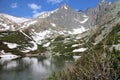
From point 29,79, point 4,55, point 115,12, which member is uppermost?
point 115,12

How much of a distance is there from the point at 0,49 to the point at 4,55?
19668 mm

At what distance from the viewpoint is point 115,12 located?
6191 inches

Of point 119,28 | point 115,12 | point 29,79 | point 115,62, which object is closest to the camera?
point 115,62

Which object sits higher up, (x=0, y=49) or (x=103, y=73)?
(x=0, y=49)

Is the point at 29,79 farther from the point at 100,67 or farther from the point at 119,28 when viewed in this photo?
the point at 119,28

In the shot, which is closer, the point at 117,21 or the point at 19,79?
the point at 19,79

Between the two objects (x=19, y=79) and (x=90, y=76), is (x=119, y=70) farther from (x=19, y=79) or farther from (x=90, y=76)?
(x=19, y=79)

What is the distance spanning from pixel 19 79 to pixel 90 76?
176 ft

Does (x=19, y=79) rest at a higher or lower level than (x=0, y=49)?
lower

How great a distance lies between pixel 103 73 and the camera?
734 centimetres

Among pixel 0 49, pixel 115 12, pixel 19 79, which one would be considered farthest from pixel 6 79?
pixel 0 49

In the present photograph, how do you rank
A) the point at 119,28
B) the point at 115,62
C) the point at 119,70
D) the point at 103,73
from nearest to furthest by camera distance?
the point at 103,73 → the point at 119,70 → the point at 115,62 → the point at 119,28

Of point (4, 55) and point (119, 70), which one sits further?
point (4, 55)

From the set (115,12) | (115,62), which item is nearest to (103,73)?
(115,62)
